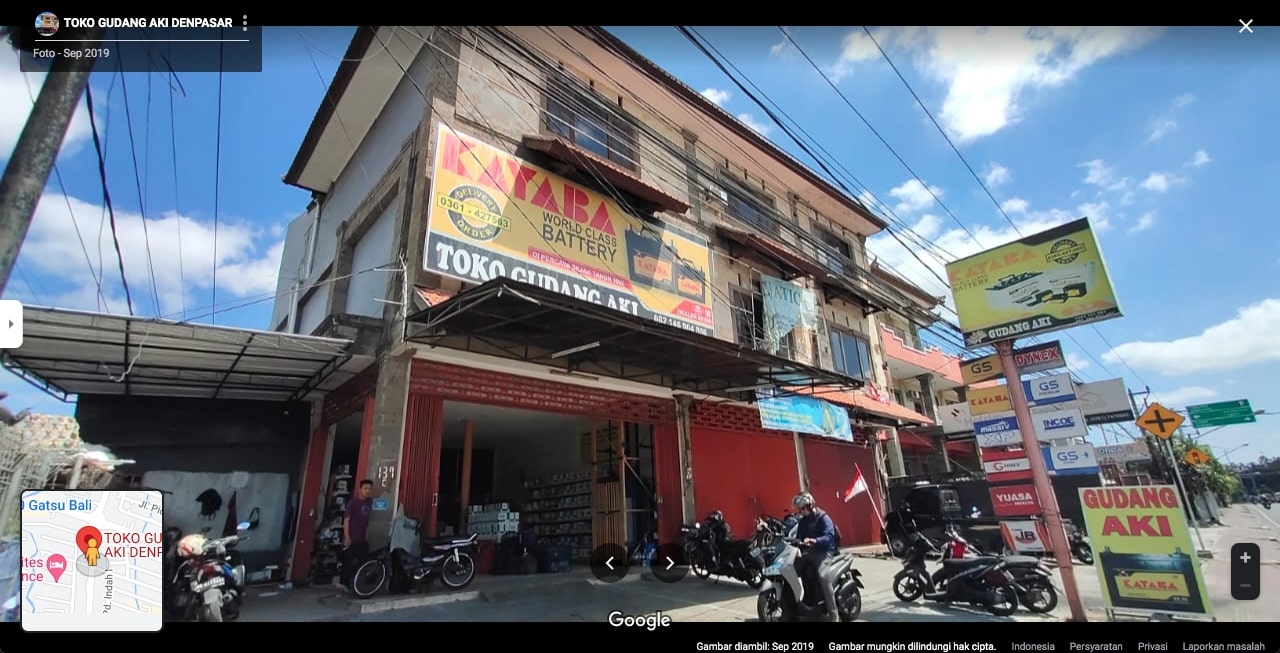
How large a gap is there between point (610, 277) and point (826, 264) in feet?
26.3

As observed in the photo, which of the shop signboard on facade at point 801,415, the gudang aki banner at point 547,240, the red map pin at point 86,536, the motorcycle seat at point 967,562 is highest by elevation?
the gudang aki banner at point 547,240

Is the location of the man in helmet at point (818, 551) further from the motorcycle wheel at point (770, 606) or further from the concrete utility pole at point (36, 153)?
the concrete utility pole at point (36, 153)

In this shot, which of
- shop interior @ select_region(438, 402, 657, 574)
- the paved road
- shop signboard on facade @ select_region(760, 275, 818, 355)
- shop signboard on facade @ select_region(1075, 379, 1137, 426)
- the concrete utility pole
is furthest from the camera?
shop signboard on facade @ select_region(1075, 379, 1137, 426)

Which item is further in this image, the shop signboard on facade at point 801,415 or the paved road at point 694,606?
the shop signboard on facade at point 801,415

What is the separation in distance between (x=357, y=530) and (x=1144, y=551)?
7.07m

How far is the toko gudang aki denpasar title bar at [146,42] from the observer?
2.99 meters

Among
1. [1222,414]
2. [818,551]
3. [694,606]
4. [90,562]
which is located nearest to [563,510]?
[694,606]

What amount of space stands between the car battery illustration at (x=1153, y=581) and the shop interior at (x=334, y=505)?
7.52 meters

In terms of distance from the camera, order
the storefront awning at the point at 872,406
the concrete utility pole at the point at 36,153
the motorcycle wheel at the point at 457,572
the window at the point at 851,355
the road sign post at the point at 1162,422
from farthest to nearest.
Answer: the window at the point at 851,355 < the storefront awning at the point at 872,406 < the road sign post at the point at 1162,422 < the motorcycle wheel at the point at 457,572 < the concrete utility pole at the point at 36,153

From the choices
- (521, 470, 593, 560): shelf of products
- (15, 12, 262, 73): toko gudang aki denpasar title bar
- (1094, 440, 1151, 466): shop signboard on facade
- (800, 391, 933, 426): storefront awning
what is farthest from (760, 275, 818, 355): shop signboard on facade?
(1094, 440, 1151, 466): shop signboard on facade

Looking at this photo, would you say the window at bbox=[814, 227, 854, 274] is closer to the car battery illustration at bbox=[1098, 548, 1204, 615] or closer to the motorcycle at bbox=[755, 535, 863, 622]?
the car battery illustration at bbox=[1098, 548, 1204, 615]

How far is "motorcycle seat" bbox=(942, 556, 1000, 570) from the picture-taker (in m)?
5.24

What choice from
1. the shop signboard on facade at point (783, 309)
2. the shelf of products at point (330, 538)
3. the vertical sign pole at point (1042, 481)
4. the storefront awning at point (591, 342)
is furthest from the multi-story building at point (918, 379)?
the shelf of products at point (330, 538)
